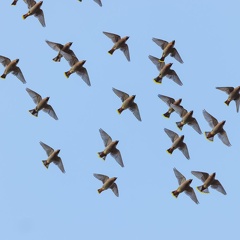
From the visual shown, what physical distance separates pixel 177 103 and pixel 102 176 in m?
4.18

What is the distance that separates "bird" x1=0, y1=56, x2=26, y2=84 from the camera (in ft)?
119

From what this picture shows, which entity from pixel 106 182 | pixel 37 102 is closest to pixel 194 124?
pixel 106 182

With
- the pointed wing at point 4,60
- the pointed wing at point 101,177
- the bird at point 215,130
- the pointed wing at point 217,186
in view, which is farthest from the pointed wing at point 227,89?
the pointed wing at point 4,60

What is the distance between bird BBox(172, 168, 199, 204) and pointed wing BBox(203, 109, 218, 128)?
2324 mm

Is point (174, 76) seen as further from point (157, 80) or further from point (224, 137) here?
point (224, 137)

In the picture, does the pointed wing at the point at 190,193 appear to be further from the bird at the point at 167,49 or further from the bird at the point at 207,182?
the bird at the point at 167,49

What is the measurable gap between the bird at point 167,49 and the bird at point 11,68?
18.3 feet

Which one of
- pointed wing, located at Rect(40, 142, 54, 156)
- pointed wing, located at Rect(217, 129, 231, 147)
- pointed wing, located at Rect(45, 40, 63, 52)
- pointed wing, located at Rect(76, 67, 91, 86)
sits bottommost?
pointed wing, located at Rect(40, 142, 54, 156)

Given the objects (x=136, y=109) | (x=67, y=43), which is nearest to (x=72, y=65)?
(x=67, y=43)

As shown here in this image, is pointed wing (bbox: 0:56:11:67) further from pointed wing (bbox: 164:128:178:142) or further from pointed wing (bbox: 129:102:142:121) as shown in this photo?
pointed wing (bbox: 164:128:178:142)

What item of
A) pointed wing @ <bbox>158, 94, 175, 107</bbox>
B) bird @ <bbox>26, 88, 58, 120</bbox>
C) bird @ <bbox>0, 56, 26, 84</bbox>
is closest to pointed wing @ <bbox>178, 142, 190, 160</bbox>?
pointed wing @ <bbox>158, 94, 175, 107</bbox>

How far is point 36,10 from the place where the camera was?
3744 centimetres

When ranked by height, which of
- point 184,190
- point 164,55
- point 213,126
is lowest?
point 184,190

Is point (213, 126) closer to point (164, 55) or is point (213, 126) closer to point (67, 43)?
point (164, 55)
